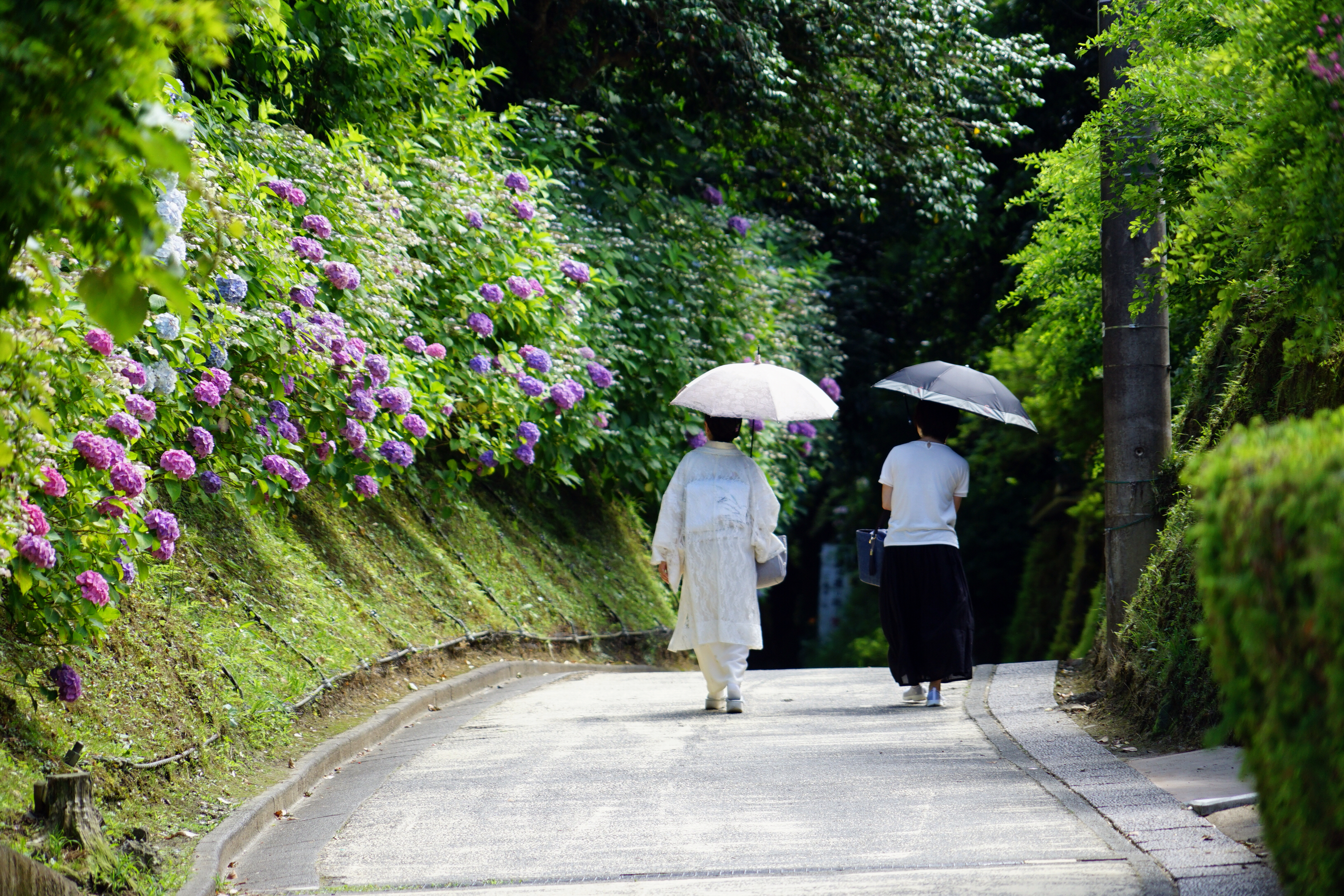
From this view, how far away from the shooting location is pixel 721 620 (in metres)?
8.24

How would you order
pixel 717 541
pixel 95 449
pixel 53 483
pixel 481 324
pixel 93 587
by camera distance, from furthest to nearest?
pixel 481 324 < pixel 717 541 < pixel 93 587 < pixel 95 449 < pixel 53 483

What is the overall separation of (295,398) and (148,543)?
223 centimetres

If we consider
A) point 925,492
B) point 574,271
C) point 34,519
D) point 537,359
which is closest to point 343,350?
point 34,519

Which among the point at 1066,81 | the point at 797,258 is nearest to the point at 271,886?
the point at 797,258

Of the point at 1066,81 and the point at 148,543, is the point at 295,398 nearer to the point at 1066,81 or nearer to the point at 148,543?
the point at 148,543

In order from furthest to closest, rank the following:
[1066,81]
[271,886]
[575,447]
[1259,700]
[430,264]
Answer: [1066,81]
[575,447]
[430,264]
[271,886]
[1259,700]

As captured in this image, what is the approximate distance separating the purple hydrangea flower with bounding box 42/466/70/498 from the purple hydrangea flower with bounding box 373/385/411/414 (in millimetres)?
3104

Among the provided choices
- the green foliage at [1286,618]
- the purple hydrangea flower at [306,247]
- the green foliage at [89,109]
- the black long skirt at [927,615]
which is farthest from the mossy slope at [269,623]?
the green foliage at [1286,618]

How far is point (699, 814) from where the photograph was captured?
17.2 feet

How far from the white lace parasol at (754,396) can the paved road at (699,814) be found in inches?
70.2

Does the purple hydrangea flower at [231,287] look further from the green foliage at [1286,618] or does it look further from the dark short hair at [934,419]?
the green foliage at [1286,618]

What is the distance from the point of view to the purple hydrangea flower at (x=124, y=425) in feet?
16.4

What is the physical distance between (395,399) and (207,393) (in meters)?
1.67

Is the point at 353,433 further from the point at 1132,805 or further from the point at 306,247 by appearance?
the point at 1132,805
